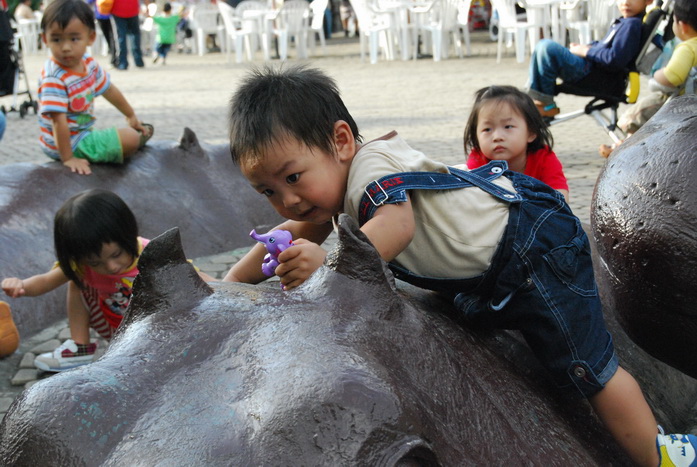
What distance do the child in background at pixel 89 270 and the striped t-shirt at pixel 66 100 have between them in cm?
156

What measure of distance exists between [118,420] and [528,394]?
970 millimetres

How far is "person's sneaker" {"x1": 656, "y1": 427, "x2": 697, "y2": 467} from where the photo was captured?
2.29m

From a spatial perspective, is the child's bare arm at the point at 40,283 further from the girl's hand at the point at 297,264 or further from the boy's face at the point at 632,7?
the boy's face at the point at 632,7

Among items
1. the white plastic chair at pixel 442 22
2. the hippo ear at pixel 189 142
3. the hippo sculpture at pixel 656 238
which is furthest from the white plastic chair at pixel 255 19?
the hippo sculpture at pixel 656 238

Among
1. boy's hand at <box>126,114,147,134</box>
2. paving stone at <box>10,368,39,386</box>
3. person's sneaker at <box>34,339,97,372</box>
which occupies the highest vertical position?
boy's hand at <box>126,114,147,134</box>

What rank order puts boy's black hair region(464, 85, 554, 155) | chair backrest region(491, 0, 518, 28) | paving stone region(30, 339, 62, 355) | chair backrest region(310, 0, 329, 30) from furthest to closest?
chair backrest region(310, 0, 329, 30)
chair backrest region(491, 0, 518, 28)
paving stone region(30, 339, 62, 355)
boy's black hair region(464, 85, 554, 155)

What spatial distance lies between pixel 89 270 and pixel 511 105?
1994mm

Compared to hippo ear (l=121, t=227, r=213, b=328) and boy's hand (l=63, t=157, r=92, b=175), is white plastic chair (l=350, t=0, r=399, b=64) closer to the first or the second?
boy's hand (l=63, t=157, r=92, b=175)

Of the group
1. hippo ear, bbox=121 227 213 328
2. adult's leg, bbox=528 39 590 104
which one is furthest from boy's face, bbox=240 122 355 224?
adult's leg, bbox=528 39 590 104

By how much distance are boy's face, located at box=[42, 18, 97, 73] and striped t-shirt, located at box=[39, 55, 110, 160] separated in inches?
3.7

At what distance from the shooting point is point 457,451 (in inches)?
65.4

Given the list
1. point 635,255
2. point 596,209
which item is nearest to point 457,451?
point 635,255

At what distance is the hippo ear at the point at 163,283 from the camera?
184 centimetres

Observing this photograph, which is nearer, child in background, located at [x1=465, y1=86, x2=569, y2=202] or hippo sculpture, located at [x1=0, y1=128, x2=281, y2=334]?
child in background, located at [x1=465, y1=86, x2=569, y2=202]
